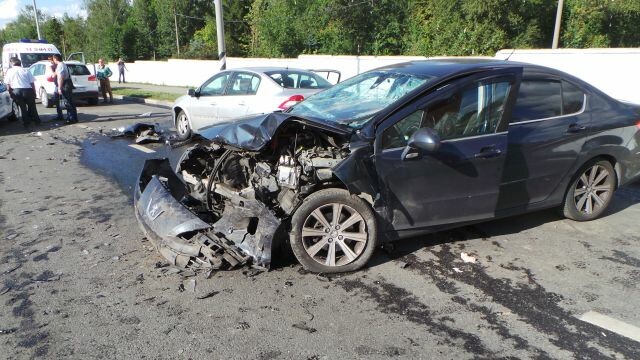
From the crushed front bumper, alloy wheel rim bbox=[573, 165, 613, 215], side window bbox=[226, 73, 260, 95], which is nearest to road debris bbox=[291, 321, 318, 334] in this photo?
the crushed front bumper

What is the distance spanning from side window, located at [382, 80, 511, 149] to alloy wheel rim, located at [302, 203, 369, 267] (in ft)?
2.20

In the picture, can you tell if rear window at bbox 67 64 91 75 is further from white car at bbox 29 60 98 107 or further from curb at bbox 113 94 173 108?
curb at bbox 113 94 173 108

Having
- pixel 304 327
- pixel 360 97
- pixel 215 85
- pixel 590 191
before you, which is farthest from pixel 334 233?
pixel 215 85

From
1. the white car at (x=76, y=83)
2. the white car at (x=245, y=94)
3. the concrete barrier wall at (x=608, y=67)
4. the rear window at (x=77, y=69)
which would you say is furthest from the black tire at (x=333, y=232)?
the rear window at (x=77, y=69)

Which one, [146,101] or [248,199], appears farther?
[146,101]

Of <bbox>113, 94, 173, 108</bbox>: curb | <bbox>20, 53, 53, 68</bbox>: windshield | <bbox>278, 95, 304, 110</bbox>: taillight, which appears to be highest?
<bbox>20, 53, 53, 68</bbox>: windshield

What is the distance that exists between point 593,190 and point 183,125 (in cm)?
801

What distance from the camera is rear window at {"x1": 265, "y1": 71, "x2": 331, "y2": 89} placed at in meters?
8.94

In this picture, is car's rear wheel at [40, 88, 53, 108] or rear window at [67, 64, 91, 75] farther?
car's rear wheel at [40, 88, 53, 108]

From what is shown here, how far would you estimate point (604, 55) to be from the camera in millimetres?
11875

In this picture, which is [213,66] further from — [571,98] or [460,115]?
[460,115]

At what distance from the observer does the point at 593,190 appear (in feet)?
17.2

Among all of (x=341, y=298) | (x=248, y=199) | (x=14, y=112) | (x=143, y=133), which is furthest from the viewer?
(x=14, y=112)

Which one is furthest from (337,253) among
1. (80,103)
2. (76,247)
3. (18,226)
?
(80,103)
